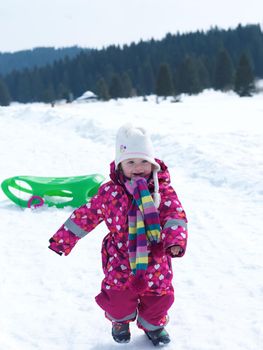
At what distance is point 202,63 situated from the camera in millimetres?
59469

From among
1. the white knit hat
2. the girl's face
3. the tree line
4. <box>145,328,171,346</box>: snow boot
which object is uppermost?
the white knit hat

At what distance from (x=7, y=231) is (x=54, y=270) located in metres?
1.42

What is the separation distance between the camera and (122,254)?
104 inches

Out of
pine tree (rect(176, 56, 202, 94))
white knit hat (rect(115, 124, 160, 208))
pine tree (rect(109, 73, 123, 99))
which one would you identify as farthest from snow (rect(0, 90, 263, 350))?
pine tree (rect(109, 73, 123, 99))

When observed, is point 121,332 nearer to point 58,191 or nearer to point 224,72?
point 58,191

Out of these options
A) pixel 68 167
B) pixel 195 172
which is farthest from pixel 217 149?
pixel 68 167

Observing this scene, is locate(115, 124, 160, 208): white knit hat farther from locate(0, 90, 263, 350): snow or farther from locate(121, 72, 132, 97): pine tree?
locate(121, 72, 132, 97): pine tree

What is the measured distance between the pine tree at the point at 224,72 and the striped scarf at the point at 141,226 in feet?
173

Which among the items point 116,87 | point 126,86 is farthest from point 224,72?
A: point 116,87

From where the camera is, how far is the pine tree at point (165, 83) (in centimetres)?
4952

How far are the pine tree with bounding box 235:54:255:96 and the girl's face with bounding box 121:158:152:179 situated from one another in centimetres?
4433

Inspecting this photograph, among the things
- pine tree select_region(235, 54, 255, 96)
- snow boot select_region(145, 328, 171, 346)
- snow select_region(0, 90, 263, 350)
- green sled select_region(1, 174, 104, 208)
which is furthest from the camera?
pine tree select_region(235, 54, 255, 96)

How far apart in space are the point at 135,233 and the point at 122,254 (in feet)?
0.59

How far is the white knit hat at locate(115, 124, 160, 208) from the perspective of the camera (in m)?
2.59
